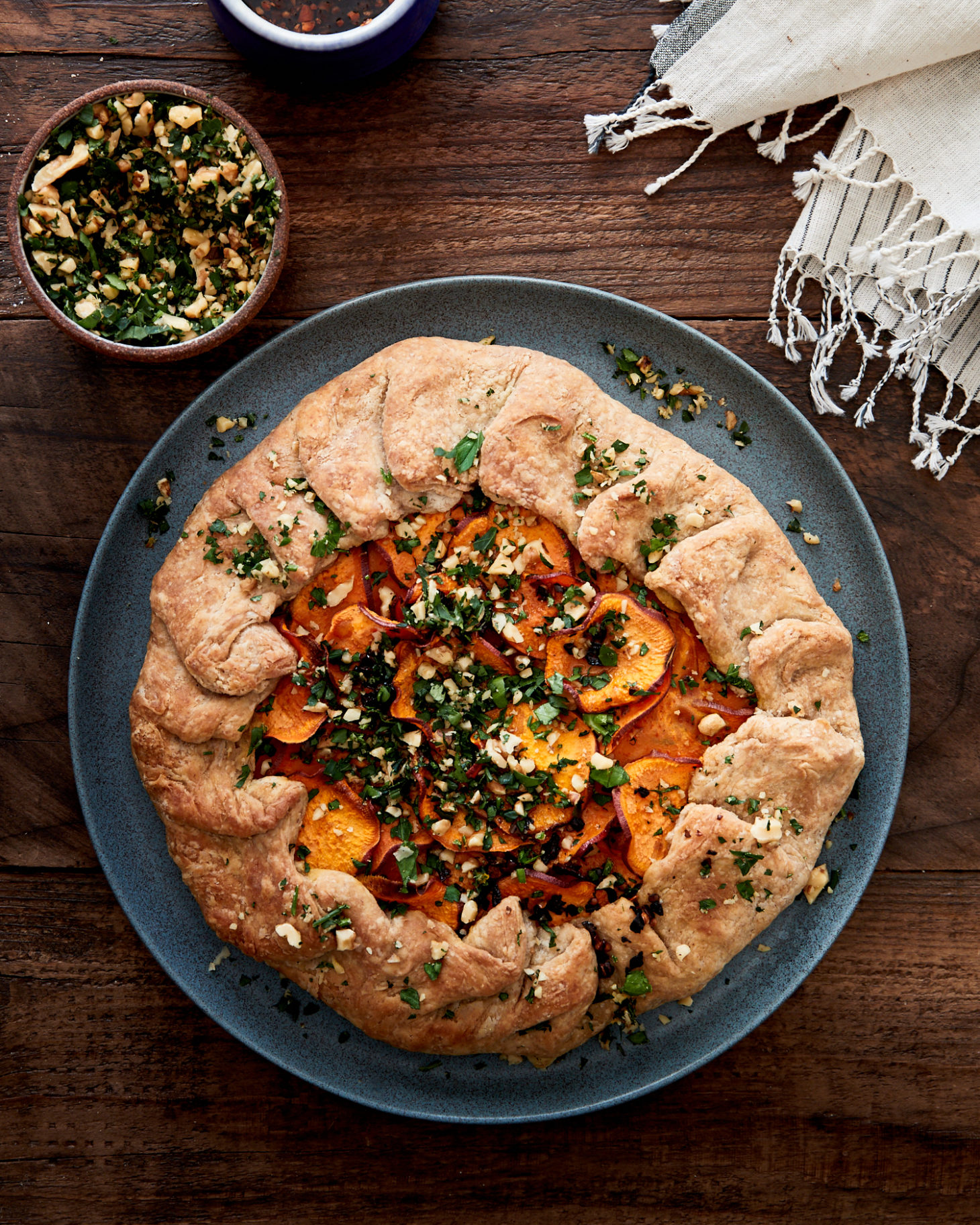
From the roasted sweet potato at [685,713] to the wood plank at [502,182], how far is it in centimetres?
170

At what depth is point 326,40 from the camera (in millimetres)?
3541

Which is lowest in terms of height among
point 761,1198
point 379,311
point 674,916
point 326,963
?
point 761,1198

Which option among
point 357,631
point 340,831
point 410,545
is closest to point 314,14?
point 410,545

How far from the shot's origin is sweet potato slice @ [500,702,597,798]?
3314 mm

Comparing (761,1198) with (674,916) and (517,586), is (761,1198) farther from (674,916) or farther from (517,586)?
(517,586)

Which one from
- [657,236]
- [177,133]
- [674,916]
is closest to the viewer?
[674,916]

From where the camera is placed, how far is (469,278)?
3.81m

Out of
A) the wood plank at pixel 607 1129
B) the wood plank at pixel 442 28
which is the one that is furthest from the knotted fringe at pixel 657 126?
the wood plank at pixel 607 1129

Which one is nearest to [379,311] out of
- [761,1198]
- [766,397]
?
[766,397]

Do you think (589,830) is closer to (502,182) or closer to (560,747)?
(560,747)

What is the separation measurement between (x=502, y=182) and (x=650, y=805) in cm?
286

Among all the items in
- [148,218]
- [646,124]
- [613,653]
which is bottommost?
[613,653]

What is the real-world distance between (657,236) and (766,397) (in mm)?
929

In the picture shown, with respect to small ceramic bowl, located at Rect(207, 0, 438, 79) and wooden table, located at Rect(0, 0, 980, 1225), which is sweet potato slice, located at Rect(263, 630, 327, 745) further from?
small ceramic bowl, located at Rect(207, 0, 438, 79)
